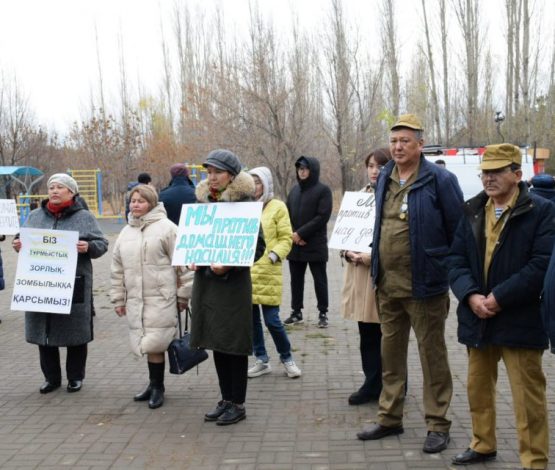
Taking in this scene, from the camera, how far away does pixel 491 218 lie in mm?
4191

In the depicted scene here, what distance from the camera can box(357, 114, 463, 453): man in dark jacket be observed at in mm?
4488

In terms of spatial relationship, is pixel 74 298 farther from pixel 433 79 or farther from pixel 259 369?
pixel 433 79

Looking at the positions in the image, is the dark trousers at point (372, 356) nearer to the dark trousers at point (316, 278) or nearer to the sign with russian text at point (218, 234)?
the sign with russian text at point (218, 234)

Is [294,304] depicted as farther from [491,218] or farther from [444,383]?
[491,218]

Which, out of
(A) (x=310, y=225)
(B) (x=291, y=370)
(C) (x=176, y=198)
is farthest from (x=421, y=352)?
(C) (x=176, y=198)

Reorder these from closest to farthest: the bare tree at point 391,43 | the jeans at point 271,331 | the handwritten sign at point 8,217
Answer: the jeans at point 271,331
the handwritten sign at point 8,217
the bare tree at point 391,43

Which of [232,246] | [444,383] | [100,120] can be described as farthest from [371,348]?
[100,120]

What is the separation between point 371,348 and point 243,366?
1117mm

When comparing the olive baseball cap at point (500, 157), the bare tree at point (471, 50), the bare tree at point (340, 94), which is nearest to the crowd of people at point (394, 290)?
the olive baseball cap at point (500, 157)

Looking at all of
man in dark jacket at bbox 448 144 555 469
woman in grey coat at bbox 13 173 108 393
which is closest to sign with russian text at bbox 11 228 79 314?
woman in grey coat at bbox 13 173 108 393

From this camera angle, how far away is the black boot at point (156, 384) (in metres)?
5.73

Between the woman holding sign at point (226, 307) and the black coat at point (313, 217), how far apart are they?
3.39 m

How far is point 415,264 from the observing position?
4.51 meters

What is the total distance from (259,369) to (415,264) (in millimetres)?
2587
